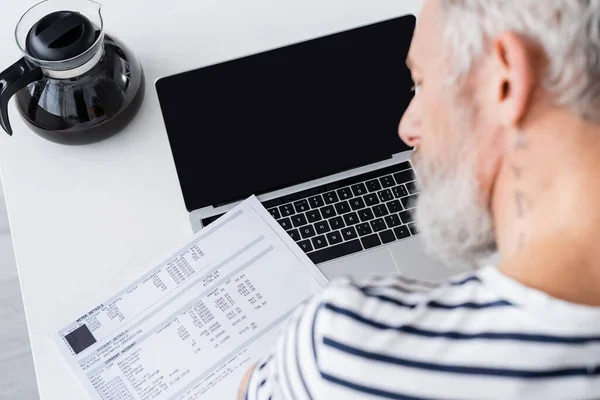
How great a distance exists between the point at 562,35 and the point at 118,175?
626 millimetres

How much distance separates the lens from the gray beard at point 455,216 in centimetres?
60

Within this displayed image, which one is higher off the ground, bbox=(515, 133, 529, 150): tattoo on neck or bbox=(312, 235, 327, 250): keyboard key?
bbox=(515, 133, 529, 150): tattoo on neck

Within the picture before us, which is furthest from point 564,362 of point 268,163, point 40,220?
point 40,220

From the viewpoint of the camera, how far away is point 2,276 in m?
1.49

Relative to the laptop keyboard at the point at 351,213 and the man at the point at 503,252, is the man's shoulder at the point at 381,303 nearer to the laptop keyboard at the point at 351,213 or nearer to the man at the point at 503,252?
the man at the point at 503,252

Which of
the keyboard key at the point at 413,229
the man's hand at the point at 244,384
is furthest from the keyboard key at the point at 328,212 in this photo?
the man's hand at the point at 244,384

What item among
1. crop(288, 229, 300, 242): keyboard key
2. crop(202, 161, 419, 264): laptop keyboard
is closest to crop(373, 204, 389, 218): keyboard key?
crop(202, 161, 419, 264): laptop keyboard

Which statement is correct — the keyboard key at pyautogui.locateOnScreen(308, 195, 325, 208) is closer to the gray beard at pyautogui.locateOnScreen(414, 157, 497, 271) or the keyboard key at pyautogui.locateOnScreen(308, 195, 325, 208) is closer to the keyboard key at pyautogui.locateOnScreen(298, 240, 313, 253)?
the keyboard key at pyautogui.locateOnScreen(298, 240, 313, 253)

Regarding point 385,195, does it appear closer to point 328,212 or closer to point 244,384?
point 328,212

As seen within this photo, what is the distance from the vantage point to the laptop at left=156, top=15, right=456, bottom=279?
873mm

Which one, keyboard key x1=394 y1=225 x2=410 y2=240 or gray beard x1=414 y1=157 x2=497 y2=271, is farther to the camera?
keyboard key x1=394 y1=225 x2=410 y2=240

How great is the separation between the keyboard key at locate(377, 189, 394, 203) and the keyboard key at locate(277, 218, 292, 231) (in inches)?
5.0

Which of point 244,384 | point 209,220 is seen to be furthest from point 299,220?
point 244,384

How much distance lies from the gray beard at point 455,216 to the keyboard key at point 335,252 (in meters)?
0.14
